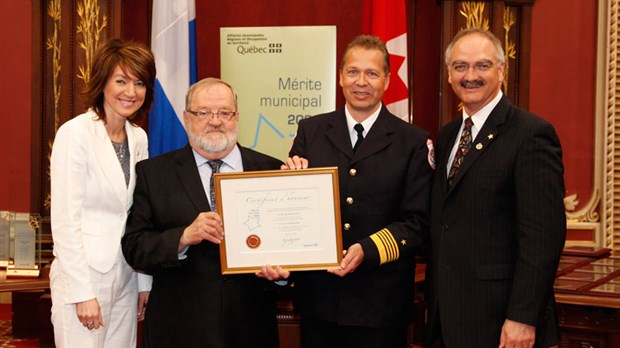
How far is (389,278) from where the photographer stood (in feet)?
8.61

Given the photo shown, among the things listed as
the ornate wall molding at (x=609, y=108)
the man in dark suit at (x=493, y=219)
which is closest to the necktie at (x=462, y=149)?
the man in dark suit at (x=493, y=219)

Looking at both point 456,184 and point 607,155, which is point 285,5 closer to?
point 607,155

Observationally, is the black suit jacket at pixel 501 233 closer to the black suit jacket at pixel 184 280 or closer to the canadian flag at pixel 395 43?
the black suit jacket at pixel 184 280

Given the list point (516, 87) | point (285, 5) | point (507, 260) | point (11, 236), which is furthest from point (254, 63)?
point (507, 260)

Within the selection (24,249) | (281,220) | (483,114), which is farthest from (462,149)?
(24,249)

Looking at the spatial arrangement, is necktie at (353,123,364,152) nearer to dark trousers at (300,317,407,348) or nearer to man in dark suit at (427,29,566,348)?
man in dark suit at (427,29,566,348)

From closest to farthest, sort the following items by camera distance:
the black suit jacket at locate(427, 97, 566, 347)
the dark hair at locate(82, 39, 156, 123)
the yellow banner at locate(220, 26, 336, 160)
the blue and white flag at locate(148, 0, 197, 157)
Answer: the black suit jacket at locate(427, 97, 566, 347), the dark hair at locate(82, 39, 156, 123), the blue and white flag at locate(148, 0, 197, 157), the yellow banner at locate(220, 26, 336, 160)

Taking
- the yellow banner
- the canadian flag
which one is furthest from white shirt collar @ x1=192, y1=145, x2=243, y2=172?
the yellow banner

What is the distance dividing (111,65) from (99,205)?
55 cm

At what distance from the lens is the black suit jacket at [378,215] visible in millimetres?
2568

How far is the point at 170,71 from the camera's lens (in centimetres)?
479

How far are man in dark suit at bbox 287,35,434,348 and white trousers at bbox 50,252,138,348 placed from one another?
0.70m

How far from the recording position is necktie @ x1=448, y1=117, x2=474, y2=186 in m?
2.47

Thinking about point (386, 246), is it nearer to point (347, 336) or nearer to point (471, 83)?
point (347, 336)
